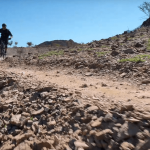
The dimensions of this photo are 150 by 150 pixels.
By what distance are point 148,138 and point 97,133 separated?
615 millimetres

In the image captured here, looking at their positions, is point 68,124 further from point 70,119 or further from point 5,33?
point 5,33

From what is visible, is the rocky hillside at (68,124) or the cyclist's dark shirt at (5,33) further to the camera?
the cyclist's dark shirt at (5,33)

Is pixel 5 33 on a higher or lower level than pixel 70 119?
higher

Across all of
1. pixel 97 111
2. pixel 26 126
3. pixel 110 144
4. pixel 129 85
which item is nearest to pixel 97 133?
pixel 110 144

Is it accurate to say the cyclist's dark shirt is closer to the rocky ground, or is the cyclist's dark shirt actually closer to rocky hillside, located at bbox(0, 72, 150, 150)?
the rocky ground

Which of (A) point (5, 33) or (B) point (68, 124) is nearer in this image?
(B) point (68, 124)

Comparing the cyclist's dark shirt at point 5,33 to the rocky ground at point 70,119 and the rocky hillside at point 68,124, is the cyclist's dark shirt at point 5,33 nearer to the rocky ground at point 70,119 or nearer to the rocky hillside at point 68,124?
the rocky ground at point 70,119

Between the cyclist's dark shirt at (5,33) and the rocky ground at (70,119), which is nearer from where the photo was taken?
the rocky ground at (70,119)

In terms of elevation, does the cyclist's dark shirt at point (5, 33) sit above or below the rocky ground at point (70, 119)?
above

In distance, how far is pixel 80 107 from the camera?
9.59 ft

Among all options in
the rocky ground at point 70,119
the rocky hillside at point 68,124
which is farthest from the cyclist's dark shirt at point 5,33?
the rocky hillside at point 68,124

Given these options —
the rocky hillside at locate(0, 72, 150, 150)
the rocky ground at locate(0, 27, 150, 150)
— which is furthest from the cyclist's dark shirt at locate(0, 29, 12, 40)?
the rocky hillside at locate(0, 72, 150, 150)

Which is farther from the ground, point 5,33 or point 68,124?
point 5,33

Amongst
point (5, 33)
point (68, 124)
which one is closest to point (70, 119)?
point (68, 124)
